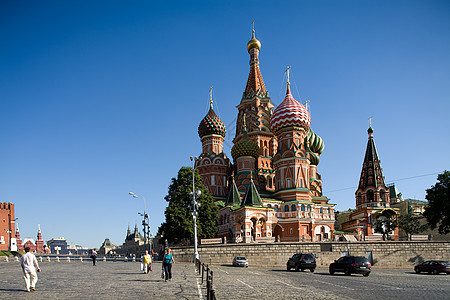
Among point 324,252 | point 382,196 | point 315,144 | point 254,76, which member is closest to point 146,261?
point 324,252

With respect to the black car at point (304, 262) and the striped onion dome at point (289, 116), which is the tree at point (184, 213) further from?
the striped onion dome at point (289, 116)

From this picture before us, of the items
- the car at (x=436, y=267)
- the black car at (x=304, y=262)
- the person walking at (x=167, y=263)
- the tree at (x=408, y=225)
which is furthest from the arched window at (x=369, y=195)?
the person walking at (x=167, y=263)

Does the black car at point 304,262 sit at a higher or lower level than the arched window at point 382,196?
lower

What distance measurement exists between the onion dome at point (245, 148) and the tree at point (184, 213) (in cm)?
1525

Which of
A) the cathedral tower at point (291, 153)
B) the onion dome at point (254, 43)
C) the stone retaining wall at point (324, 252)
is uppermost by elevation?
the onion dome at point (254, 43)

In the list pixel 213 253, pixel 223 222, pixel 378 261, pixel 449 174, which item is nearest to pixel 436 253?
pixel 378 261

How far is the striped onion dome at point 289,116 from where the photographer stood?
5872 cm

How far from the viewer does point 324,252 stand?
41906mm

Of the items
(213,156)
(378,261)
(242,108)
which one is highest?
(242,108)

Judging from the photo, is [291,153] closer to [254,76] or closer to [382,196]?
[382,196]

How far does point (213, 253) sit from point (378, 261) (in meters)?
16.6

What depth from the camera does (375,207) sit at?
60938mm

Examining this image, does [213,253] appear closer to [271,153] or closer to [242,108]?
[271,153]

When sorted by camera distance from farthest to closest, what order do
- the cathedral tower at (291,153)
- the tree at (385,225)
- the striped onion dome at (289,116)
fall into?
the striped onion dome at (289,116) < the cathedral tower at (291,153) < the tree at (385,225)
